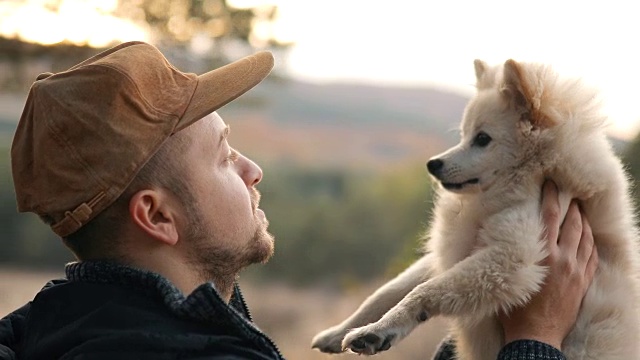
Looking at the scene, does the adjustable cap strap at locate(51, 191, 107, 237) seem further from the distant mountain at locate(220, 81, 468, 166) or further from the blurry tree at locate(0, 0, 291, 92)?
the distant mountain at locate(220, 81, 468, 166)

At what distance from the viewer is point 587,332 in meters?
2.54

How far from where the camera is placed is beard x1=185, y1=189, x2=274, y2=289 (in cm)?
213

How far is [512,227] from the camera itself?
261 cm

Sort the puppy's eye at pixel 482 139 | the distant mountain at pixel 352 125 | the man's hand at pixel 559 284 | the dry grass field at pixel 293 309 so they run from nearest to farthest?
1. the man's hand at pixel 559 284
2. the puppy's eye at pixel 482 139
3. the dry grass field at pixel 293 309
4. the distant mountain at pixel 352 125

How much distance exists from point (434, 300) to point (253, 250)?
65 centimetres

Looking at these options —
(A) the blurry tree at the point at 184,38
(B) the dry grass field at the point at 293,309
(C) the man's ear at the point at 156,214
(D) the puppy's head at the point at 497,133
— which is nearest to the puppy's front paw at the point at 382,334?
(D) the puppy's head at the point at 497,133

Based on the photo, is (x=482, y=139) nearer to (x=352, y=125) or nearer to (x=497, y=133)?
(x=497, y=133)

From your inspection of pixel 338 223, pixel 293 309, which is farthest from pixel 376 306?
pixel 338 223

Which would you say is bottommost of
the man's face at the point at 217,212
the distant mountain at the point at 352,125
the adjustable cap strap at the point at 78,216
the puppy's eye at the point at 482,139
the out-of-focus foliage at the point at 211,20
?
the puppy's eye at the point at 482,139

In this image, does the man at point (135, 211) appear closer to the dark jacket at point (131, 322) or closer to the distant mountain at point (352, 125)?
the dark jacket at point (131, 322)

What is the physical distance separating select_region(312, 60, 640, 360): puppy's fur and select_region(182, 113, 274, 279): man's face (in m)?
0.50

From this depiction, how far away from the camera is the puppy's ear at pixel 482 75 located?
3150 mm

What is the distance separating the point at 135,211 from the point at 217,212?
205mm

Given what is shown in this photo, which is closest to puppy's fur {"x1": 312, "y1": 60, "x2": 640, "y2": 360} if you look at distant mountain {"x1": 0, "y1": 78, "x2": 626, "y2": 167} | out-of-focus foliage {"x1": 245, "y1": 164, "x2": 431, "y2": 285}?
out-of-focus foliage {"x1": 245, "y1": 164, "x2": 431, "y2": 285}
